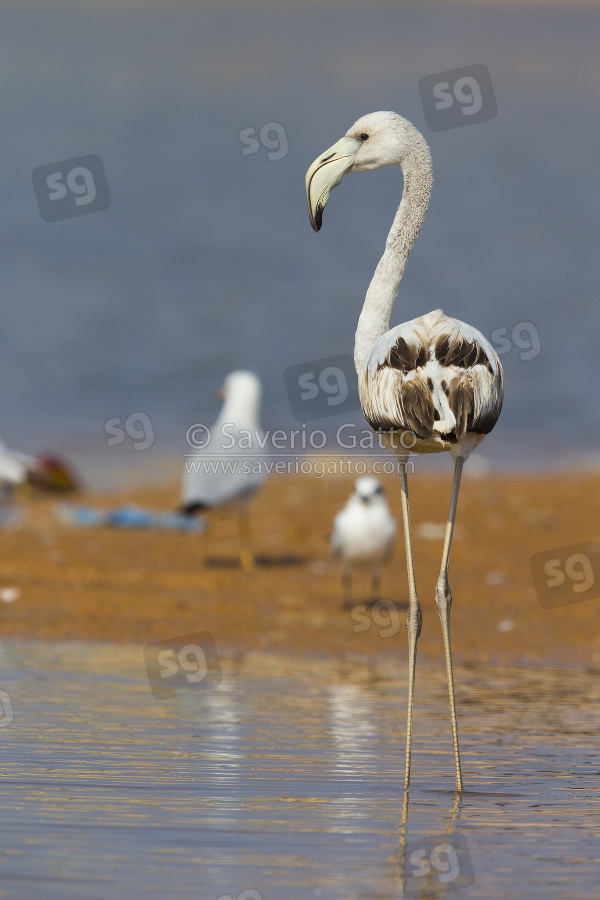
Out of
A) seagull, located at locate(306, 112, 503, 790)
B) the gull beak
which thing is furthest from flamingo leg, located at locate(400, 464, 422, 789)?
the gull beak

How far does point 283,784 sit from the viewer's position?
5.41 m

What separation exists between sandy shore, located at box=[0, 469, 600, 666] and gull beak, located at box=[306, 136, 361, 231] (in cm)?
341

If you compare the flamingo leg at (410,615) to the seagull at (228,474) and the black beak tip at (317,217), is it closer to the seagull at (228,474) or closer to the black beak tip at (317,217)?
the black beak tip at (317,217)

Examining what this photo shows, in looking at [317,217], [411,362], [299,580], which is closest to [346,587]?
[299,580]

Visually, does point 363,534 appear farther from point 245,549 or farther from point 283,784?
point 283,784

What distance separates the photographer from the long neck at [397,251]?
625 centimetres

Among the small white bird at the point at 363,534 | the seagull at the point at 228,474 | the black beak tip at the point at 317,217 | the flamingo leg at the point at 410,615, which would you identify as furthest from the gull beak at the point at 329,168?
the seagull at the point at 228,474

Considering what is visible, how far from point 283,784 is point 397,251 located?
2.35 metres

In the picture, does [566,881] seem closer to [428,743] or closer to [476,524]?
[428,743]

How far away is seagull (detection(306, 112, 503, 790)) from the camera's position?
18.4 feet

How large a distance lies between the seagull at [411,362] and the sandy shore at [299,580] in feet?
9.82

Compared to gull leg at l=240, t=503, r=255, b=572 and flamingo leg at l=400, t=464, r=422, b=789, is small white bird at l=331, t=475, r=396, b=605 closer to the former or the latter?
gull leg at l=240, t=503, r=255, b=572

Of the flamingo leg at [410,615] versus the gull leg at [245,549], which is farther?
the gull leg at [245,549]

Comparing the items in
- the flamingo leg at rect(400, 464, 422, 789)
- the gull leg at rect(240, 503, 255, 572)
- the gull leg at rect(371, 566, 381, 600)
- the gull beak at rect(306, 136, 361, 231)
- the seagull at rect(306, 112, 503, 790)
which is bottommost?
the gull leg at rect(371, 566, 381, 600)
